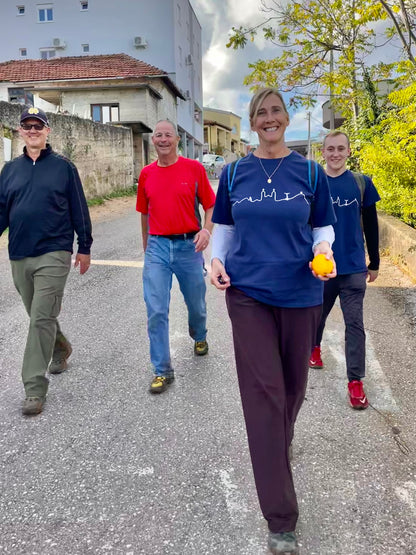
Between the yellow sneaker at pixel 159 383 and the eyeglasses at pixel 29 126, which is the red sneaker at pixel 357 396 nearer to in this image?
the yellow sneaker at pixel 159 383

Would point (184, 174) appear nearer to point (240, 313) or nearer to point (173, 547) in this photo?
point (240, 313)

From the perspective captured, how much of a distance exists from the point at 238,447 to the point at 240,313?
1145mm

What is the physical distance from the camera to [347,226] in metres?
3.79

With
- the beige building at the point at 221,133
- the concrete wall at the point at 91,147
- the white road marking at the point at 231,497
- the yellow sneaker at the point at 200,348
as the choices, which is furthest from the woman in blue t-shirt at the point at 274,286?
the beige building at the point at 221,133

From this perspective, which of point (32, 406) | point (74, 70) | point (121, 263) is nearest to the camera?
point (32, 406)

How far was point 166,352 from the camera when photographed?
4.09 meters

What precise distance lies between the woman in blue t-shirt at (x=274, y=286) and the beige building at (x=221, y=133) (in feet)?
176

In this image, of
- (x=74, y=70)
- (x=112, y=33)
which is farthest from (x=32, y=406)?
(x=112, y=33)

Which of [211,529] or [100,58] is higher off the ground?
[100,58]

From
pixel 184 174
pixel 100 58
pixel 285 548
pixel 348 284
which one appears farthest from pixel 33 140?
pixel 100 58

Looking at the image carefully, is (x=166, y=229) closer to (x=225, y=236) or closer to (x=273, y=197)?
(x=225, y=236)

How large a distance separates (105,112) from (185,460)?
29813mm

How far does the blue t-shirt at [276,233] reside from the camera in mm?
2385

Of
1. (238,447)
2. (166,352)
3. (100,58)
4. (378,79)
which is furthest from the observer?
(100,58)
